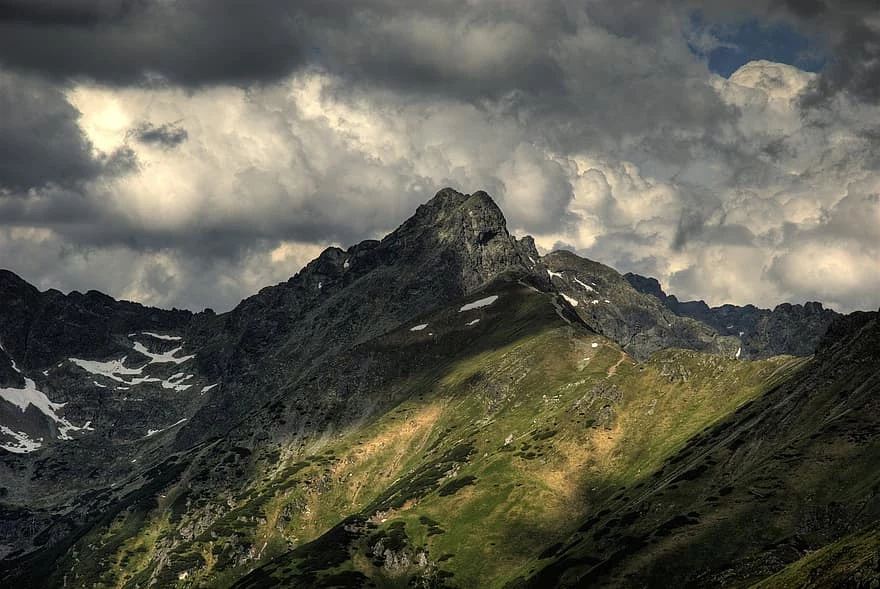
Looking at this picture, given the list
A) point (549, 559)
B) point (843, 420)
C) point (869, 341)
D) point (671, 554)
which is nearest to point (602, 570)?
point (671, 554)

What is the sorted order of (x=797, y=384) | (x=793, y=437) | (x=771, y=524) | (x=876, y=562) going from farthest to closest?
(x=797, y=384) → (x=793, y=437) → (x=771, y=524) → (x=876, y=562)

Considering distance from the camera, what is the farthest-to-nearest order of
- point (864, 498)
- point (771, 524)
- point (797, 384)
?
1. point (797, 384)
2. point (771, 524)
3. point (864, 498)

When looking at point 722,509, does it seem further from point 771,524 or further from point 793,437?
point 793,437

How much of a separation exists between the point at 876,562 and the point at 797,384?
415 feet

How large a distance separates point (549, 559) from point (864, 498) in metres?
76.1

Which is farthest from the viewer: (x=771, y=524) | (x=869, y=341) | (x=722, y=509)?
(x=869, y=341)

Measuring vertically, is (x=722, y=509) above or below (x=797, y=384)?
below

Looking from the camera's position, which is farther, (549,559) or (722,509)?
(549,559)

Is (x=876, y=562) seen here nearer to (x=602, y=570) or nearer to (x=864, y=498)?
(x=864, y=498)

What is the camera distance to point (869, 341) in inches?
7047

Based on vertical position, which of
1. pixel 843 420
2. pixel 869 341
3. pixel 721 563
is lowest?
pixel 721 563

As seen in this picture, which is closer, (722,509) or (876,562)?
(876,562)

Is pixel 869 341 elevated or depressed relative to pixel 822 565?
elevated

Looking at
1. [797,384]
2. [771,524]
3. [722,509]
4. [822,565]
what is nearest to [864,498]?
[771,524]
